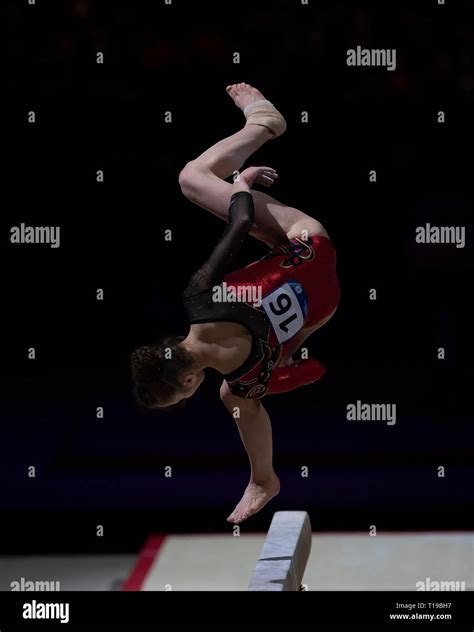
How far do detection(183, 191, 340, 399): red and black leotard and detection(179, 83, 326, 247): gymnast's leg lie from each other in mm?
56

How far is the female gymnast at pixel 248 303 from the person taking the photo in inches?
151

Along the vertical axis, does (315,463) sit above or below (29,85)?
below

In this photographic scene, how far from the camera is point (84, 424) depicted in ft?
22.3

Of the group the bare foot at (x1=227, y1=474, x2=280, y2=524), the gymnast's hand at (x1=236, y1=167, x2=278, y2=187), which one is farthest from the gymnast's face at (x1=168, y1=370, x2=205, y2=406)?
the gymnast's hand at (x1=236, y1=167, x2=278, y2=187)

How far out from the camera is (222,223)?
6.73m

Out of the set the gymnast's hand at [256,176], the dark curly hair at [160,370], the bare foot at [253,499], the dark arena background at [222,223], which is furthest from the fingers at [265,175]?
the dark arena background at [222,223]

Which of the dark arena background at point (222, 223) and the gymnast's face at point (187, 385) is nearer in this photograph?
the gymnast's face at point (187, 385)

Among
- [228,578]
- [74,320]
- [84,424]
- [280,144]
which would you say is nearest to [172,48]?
[280,144]

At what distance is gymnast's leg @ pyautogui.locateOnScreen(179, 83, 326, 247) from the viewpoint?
3904 mm

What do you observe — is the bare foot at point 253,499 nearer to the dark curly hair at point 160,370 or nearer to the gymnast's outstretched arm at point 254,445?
the gymnast's outstretched arm at point 254,445

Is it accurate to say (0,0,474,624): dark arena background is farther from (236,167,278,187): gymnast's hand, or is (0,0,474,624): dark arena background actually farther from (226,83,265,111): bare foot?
(236,167,278,187): gymnast's hand

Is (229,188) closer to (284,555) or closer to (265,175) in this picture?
(265,175)

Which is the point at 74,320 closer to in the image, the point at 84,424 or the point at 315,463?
the point at 84,424
